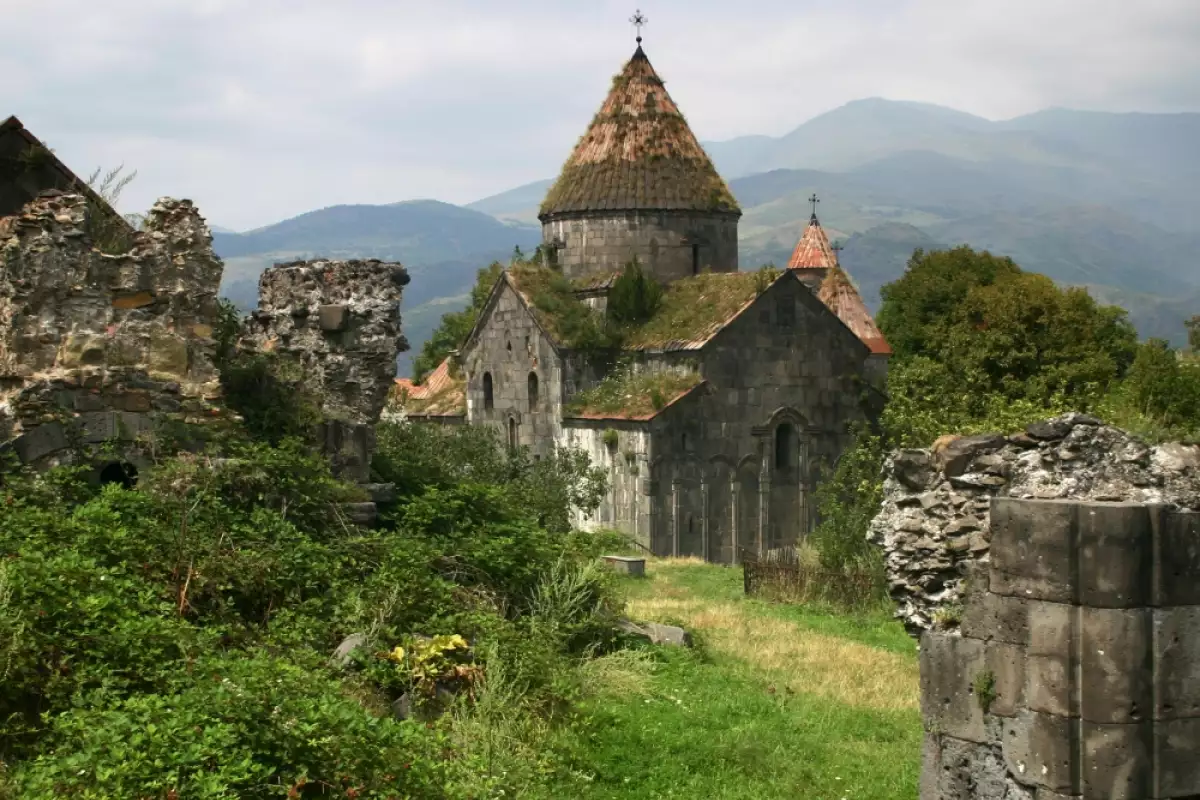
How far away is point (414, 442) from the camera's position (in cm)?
1923

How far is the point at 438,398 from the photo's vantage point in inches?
1183

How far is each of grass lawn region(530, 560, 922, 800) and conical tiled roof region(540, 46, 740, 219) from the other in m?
14.8

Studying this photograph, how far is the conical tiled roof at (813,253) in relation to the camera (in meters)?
33.5

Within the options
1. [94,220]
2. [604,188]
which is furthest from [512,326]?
[94,220]

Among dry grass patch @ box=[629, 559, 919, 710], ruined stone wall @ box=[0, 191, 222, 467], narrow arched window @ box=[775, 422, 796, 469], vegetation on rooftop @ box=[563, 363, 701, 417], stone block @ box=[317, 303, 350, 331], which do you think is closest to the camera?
ruined stone wall @ box=[0, 191, 222, 467]

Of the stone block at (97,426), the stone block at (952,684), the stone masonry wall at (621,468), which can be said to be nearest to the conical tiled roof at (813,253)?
the stone masonry wall at (621,468)

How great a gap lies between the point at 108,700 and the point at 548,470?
53.6 feet

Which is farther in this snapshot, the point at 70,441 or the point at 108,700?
the point at 70,441

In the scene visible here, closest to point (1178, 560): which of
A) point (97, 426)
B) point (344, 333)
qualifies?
point (97, 426)

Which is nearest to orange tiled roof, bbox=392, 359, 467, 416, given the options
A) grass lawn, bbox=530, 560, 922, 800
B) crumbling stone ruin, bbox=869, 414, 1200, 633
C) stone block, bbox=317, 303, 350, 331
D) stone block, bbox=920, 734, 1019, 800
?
stone block, bbox=317, 303, 350, 331

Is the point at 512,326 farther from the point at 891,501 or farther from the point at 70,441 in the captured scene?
the point at 891,501

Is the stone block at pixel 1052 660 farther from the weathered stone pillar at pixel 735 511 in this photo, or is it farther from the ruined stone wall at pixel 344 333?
the weathered stone pillar at pixel 735 511

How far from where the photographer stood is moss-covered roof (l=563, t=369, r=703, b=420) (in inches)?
942

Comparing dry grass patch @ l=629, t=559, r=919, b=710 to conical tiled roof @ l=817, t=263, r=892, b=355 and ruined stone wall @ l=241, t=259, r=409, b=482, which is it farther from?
conical tiled roof @ l=817, t=263, r=892, b=355
